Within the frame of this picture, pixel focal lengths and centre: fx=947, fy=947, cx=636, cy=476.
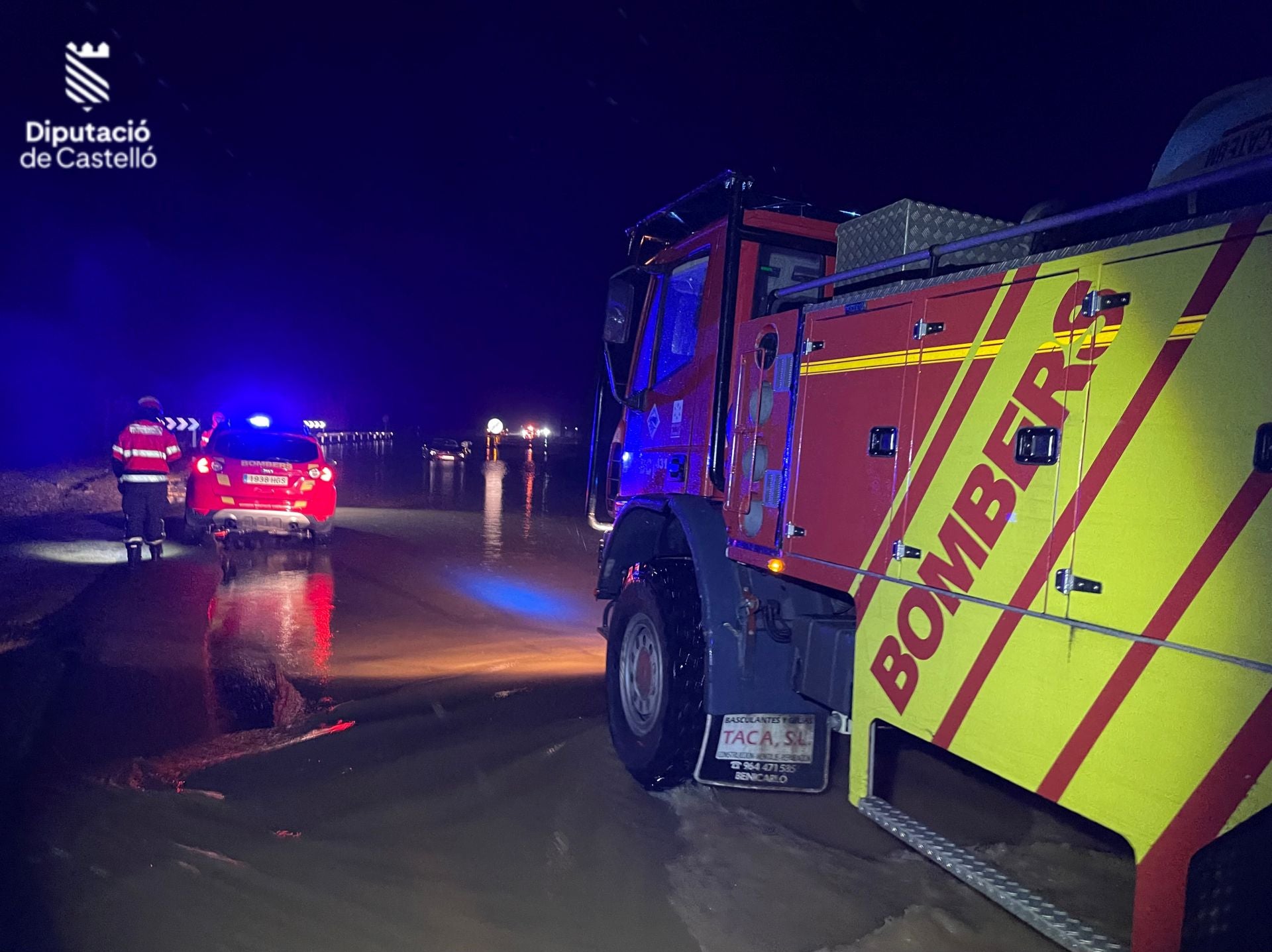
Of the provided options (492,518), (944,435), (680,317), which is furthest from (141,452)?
(944,435)

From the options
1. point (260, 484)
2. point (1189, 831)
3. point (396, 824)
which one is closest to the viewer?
point (1189, 831)

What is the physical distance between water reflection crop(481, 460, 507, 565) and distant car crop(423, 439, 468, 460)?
943cm

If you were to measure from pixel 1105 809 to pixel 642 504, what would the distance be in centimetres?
323

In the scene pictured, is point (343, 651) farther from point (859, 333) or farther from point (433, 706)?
point (859, 333)

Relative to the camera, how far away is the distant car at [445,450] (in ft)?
144

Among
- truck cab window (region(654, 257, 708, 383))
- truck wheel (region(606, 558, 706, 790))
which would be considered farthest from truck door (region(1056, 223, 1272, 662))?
truck cab window (region(654, 257, 708, 383))

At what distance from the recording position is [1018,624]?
2980 millimetres

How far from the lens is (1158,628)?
8.21 ft

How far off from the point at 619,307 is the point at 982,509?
11.3 feet

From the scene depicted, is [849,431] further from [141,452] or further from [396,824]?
[141,452]

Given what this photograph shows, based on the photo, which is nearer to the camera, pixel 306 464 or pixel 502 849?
pixel 502 849

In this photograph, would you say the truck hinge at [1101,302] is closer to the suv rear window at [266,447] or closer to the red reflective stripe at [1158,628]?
the red reflective stripe at [1158,628]

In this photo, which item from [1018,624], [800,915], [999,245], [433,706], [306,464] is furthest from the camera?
[306,464]

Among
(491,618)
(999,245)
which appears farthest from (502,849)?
(491,618)
